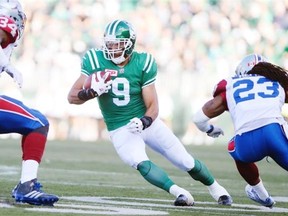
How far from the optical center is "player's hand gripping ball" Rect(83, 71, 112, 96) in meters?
5.74

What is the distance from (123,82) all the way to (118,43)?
27 centimetres

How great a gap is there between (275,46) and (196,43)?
1.48m

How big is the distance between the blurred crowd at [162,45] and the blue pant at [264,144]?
33.4ft

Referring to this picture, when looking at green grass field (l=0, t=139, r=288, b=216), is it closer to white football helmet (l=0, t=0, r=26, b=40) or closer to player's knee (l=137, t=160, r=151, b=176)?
player's knee (l=137, t=160, r=151, b=176)

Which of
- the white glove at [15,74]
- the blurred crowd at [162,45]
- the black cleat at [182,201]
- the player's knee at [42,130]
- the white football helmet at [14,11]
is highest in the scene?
the white football helmet at [14,11]

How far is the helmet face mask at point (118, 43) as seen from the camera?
6051mm

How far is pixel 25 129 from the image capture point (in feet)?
17.5

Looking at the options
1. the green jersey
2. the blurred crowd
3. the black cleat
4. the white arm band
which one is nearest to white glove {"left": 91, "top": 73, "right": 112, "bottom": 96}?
the green jersey

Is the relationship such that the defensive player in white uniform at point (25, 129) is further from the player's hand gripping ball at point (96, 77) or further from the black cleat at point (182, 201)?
the black cleat at point (182, 201)

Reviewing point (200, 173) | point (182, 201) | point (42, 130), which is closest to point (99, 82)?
point (42, 130)

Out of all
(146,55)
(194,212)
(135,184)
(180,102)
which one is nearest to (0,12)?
(146,55)

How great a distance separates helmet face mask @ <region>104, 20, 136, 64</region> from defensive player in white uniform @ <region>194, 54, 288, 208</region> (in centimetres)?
70

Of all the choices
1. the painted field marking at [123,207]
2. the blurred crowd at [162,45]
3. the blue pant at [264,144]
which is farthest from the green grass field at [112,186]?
the blurred crowd at [162,45]

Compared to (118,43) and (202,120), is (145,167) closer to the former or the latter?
(202,120)
